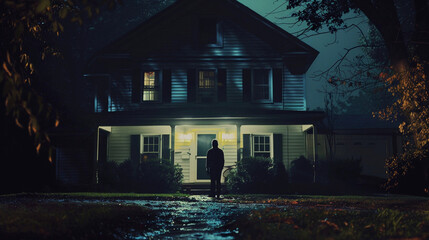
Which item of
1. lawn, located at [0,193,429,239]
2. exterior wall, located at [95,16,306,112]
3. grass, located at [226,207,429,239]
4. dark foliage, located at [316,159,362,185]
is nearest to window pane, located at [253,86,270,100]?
exterior wall, located at [95,16,306,112]

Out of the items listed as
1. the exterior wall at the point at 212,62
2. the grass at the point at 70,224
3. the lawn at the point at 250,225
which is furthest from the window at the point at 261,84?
the grass at the point at 70,224

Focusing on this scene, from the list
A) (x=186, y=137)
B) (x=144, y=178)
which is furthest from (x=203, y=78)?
(x=144, y=178)

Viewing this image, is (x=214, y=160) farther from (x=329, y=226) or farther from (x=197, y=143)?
(x=329, y=226)

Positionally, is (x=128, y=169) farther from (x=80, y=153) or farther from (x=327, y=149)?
(x=327, y=149)

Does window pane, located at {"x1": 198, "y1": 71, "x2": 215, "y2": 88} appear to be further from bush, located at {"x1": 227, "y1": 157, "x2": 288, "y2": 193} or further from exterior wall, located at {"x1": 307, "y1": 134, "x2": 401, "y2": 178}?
exterior wall, located at {"x1": 307, "y1": 134, "x2": 401, "y2": 178}

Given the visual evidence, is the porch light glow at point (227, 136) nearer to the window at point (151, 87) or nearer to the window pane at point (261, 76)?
the window pane at point (261, 76)

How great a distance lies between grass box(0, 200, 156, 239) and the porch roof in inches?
464

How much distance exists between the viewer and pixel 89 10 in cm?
564

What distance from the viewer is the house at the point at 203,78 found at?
74.8 feet

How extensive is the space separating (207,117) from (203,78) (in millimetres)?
3610

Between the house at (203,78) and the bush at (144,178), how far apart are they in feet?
12.5

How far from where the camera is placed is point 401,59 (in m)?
13.9

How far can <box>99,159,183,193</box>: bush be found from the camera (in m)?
Answer: 18.3

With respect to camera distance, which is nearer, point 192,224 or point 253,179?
point 192,224
